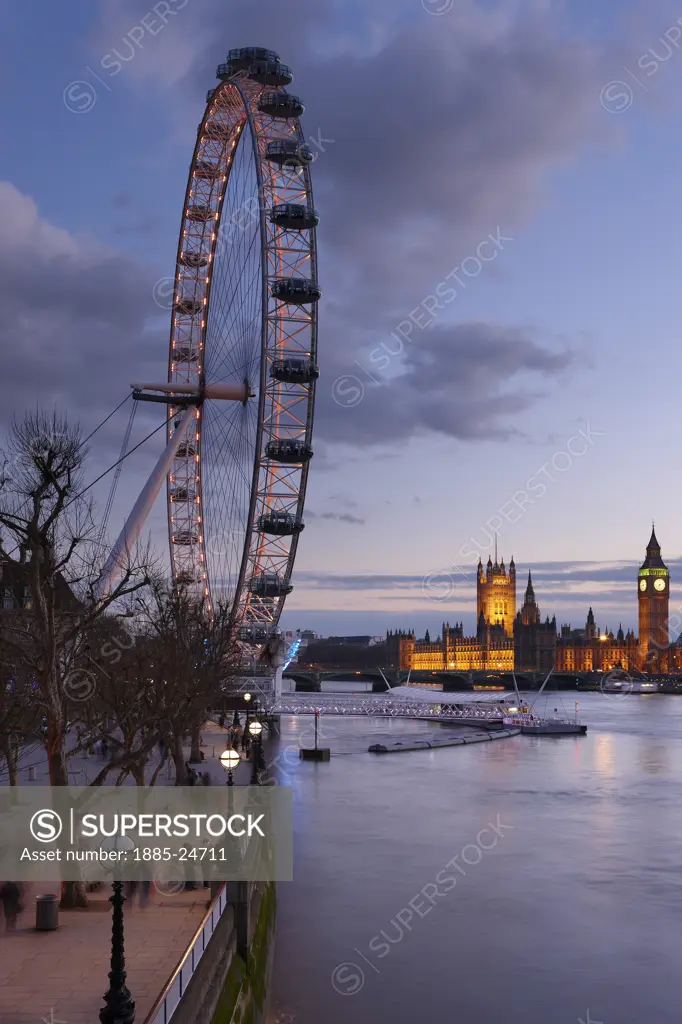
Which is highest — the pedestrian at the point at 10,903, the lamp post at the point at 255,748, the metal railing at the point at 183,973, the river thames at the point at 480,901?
the lamp post at the point at 255,748

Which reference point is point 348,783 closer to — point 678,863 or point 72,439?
point 678,863

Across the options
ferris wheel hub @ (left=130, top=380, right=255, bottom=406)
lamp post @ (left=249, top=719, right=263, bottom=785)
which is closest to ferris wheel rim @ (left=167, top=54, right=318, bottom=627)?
ferris wheel hub @ (left=130, top=380, right=255, bottom=406)

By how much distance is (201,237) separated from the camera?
49.6m

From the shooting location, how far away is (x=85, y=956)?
15117 millimetres

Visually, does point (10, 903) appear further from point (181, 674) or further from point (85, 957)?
point (181, 674)

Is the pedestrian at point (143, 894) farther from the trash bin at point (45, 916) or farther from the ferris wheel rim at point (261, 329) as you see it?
the ferris wheel rim at point (261, 329)

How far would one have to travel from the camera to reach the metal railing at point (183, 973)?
10961mm

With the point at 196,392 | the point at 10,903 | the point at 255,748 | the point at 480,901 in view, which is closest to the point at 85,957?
the point at 10,903

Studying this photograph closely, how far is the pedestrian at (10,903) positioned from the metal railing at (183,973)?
3.21 meters

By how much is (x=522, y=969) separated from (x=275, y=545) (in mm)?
29661

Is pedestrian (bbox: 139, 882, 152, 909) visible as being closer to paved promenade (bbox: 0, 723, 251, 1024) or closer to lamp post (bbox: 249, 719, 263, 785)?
paved promenade (bbox: 0, 723, 251, 1024)

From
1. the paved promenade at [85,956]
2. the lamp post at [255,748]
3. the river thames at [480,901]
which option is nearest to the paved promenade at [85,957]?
the paved promenade at [85,956]

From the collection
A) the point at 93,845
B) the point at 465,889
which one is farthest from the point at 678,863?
the point at 93,845

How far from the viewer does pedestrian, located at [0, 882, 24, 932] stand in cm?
1684
